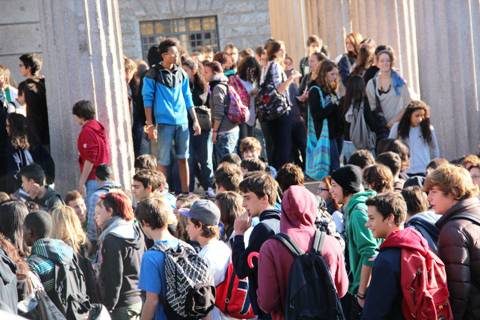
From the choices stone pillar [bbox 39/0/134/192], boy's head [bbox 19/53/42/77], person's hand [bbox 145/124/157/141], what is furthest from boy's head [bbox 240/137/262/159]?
boy's head [bbox 19/53/42/77]

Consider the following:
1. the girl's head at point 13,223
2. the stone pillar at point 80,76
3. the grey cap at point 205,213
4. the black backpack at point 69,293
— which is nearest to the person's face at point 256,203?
the grey cap at point 205,213

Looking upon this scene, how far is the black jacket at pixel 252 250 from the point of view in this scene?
8.08m

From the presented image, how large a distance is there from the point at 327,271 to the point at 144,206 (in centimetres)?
133

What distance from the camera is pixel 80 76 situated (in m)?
11.8

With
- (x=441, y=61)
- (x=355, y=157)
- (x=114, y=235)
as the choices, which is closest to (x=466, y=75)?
(x=441, y=61)

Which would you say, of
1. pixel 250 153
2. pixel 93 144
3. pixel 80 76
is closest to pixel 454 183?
pixel 250 153

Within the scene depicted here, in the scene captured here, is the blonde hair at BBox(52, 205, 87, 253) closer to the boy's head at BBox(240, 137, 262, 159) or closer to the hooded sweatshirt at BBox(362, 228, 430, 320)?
the hooded sweatshirt at BBox(362, 228, 430, 320)

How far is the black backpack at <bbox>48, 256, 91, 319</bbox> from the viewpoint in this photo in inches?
324

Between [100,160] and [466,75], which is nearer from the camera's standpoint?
[100,160]

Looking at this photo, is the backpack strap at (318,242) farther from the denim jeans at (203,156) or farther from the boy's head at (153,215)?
the denim jeans at (203,156)

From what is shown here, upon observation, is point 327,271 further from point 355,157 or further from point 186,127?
point 186,127

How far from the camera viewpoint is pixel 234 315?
333 inches

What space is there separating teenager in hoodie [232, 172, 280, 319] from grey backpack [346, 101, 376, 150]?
533cm

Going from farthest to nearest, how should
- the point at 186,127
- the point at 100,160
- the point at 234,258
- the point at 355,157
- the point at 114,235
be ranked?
1. the point at 186,127
2. the point at 100,160
3. the point at 355,157
4. the point at 114,235
5. the point at 234,258
